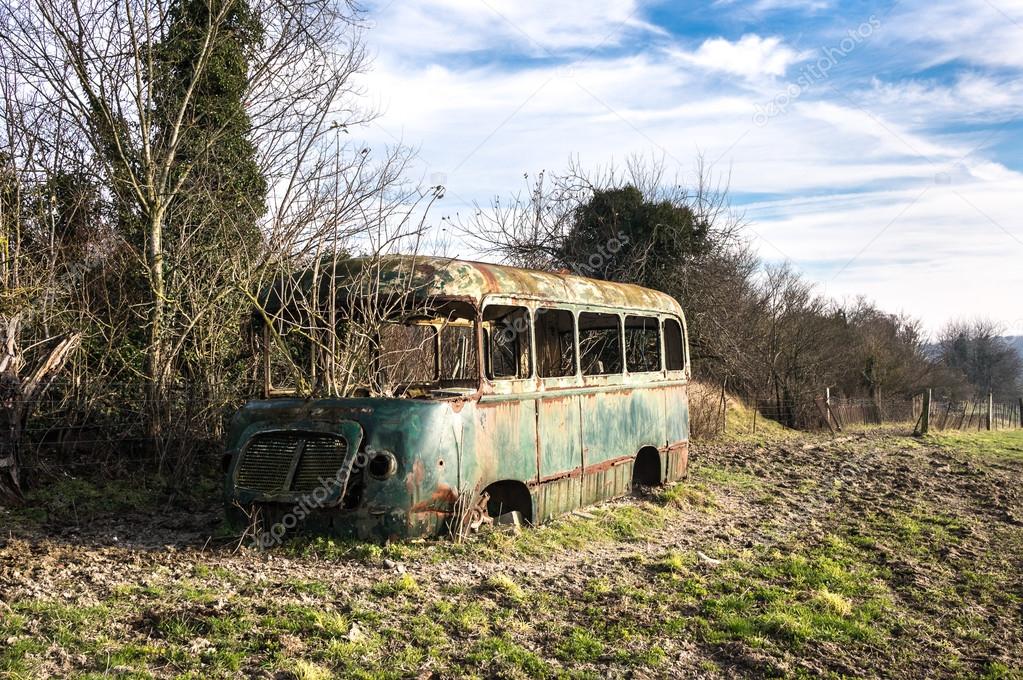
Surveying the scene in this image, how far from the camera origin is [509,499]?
7.25 meters

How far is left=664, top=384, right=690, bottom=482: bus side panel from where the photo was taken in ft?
31.9

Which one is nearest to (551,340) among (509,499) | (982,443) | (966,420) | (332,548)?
(509,499)

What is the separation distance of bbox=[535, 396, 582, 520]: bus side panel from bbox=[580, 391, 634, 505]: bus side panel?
167 millimetres

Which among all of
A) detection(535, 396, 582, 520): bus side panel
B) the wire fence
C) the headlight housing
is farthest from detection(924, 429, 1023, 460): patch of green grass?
the headlight housing

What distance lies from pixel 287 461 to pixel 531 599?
2.19 metres

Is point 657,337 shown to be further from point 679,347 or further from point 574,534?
point 574,534

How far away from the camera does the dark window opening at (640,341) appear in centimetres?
955

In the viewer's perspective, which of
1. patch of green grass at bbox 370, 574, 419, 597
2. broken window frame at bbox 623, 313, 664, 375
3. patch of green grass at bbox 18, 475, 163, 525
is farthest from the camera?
broken window frame at bbox 623, 313, 664, 375

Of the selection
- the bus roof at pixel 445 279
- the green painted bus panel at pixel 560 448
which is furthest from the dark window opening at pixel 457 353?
the green painted bus panel at pixel 560 448

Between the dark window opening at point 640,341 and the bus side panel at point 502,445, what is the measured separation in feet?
8.50

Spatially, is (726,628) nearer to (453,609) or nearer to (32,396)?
(453,609)

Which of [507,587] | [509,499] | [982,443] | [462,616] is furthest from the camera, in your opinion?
[982,443]

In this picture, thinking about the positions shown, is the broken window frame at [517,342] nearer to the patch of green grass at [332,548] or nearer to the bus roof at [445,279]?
the bus roof at [445,279]

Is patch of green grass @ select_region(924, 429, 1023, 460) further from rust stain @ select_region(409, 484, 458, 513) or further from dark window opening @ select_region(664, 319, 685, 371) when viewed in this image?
rust stain @ select_region(409, 484, 458, 513)
